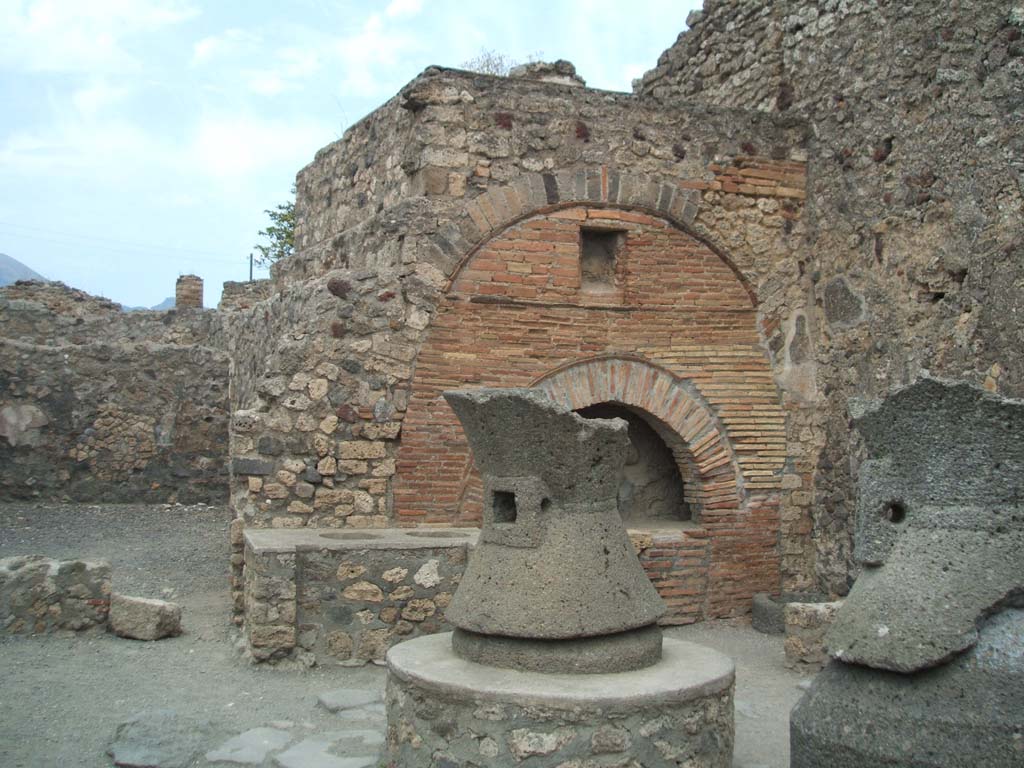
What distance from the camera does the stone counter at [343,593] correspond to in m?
6.44

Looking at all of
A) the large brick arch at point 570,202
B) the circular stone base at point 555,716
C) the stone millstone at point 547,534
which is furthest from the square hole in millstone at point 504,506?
the large brick arch at point 570,202

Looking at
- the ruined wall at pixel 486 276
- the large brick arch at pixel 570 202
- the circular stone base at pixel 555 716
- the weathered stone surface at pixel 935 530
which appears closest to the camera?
the weathered stone surface at pixel 935 530

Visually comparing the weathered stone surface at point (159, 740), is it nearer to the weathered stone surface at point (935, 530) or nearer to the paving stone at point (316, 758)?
the paving stone at point (316, 758)

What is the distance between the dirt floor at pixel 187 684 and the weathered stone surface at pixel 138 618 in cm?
7

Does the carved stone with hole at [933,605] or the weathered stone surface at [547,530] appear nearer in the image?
the carved stone with hole at [933,605]

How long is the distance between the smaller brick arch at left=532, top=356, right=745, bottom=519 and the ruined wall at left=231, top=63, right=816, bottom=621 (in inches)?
2.7

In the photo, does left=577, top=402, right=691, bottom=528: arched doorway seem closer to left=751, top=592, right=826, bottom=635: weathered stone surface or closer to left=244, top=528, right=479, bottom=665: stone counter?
left=751, top=592, right=826, bottom=635: weathered stone surface

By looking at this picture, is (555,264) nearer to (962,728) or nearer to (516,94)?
(516,94)

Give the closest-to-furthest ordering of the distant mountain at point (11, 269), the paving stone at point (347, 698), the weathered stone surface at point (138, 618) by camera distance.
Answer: the paving stone at point (347, 698)
the weathered stone surface at point (138, 618)
the distant mountain at point (11, 269)

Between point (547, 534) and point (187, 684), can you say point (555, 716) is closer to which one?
point (547, 534)

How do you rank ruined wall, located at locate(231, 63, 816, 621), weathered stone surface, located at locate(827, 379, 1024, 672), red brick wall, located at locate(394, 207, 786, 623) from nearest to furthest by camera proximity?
weathered stone surface, located at locate(827, 379, 1024, 672) < ruined wall, located at locate(231, 63, 816, 621) < red brick wall, located at locate(394, 207, 786, 623)

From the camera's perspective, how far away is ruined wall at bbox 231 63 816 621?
7.48 m

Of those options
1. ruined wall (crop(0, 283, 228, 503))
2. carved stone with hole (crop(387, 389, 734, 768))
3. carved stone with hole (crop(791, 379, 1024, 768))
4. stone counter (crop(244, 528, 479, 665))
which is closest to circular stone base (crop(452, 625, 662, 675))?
carved stone with hole (crop(387, 389, 734, 768))

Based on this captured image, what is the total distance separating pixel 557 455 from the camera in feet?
15.4
